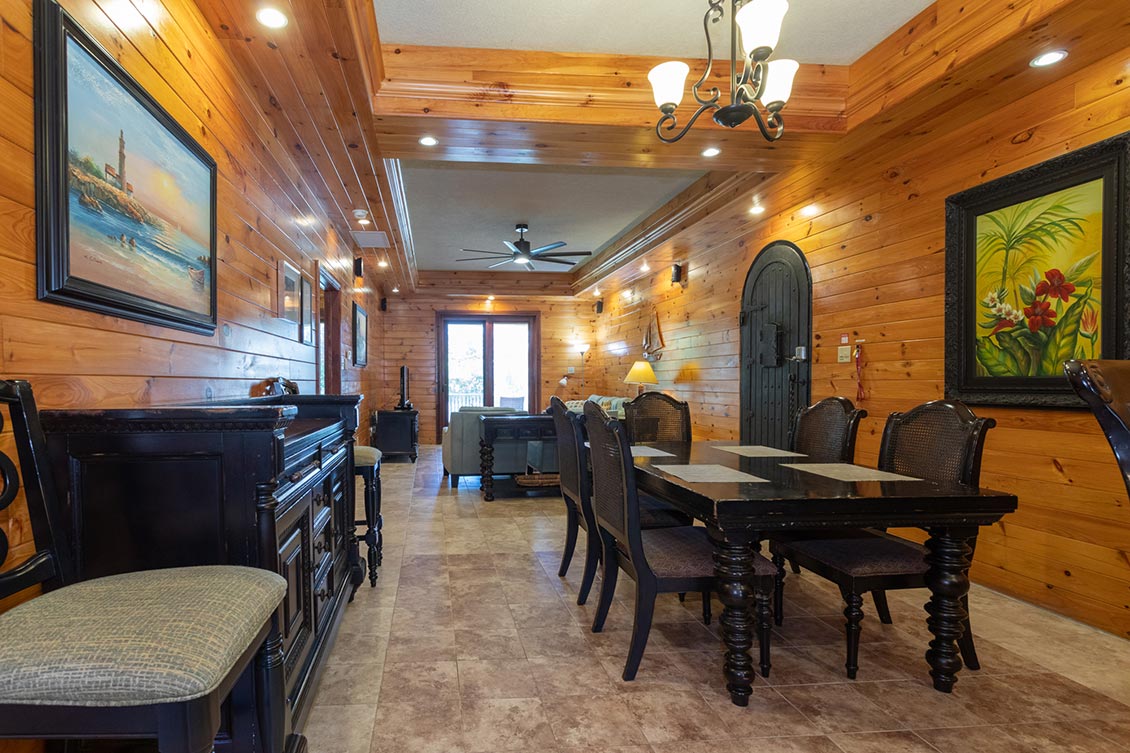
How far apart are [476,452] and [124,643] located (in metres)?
4.73

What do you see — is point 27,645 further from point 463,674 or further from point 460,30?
point 460,30

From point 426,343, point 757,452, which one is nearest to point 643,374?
point 757,452

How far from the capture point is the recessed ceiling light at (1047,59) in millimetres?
2484

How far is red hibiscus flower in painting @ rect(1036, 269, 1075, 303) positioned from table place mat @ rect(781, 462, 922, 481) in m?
1.15

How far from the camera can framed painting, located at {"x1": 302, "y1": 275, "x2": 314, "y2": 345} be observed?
4215 mm

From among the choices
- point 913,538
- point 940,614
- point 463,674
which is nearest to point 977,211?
point 913,538

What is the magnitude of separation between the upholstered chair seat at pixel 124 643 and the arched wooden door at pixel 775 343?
403cm

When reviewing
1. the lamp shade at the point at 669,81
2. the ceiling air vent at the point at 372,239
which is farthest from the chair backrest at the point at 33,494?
the ceiling air vent at the point at 372,239

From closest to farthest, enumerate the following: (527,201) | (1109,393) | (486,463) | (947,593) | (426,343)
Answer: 1. (1109,393)
2. (947,593)
3. (486,463)
4. (527,201)
5. (426,343)

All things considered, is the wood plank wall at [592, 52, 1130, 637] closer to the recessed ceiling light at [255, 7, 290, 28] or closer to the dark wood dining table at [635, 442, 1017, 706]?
the dark wood dining table at [635, 442, 1017, 706]

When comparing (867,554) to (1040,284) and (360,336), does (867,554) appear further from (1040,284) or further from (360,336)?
(360,336)

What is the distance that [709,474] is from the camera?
7.40 feet

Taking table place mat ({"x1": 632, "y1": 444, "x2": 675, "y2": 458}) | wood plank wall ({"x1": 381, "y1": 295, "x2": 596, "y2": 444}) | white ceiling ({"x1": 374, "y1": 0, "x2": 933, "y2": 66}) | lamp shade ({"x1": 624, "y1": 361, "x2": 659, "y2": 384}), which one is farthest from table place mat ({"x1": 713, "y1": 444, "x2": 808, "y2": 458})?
wood plank wall ({"x1": 381, "y1": 295, "x2": 596, "y2": 444})

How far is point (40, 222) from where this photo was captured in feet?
4.50
